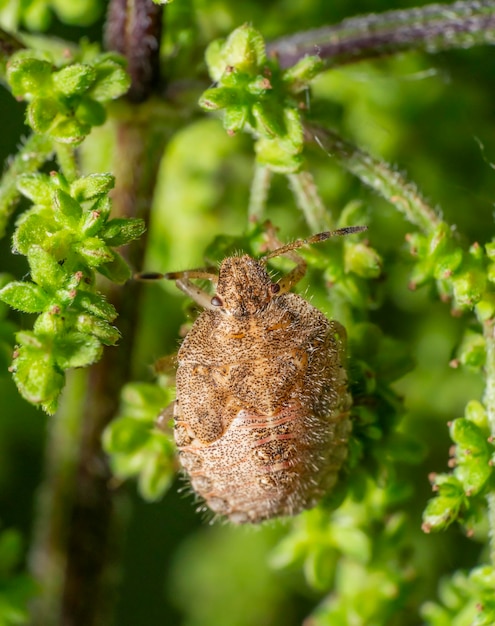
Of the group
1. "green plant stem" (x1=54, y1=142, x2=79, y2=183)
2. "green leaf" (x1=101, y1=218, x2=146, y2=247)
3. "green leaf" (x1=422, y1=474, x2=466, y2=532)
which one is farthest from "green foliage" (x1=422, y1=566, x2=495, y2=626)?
"green plant stem" (x1=54, y1=142, x2=79, y2=183)

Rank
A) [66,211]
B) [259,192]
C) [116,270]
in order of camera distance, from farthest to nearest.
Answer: [259,192], [116,270], [66,211]

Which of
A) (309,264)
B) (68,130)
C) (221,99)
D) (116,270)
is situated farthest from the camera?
(309,264)

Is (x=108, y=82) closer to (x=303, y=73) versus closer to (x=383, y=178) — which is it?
(x=303, y=73)

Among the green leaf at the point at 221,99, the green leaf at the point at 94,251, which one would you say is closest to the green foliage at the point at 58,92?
the green leaf at the point at 221,99

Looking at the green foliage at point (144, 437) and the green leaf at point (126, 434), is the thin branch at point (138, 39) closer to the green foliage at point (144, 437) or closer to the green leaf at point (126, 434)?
the green foliage at point (144, 437)

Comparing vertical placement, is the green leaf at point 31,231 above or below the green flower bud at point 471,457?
above

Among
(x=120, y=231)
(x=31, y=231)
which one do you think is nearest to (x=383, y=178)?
(x=120, y=231)

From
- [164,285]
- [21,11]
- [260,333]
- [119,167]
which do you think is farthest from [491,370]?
A: [21,11]
